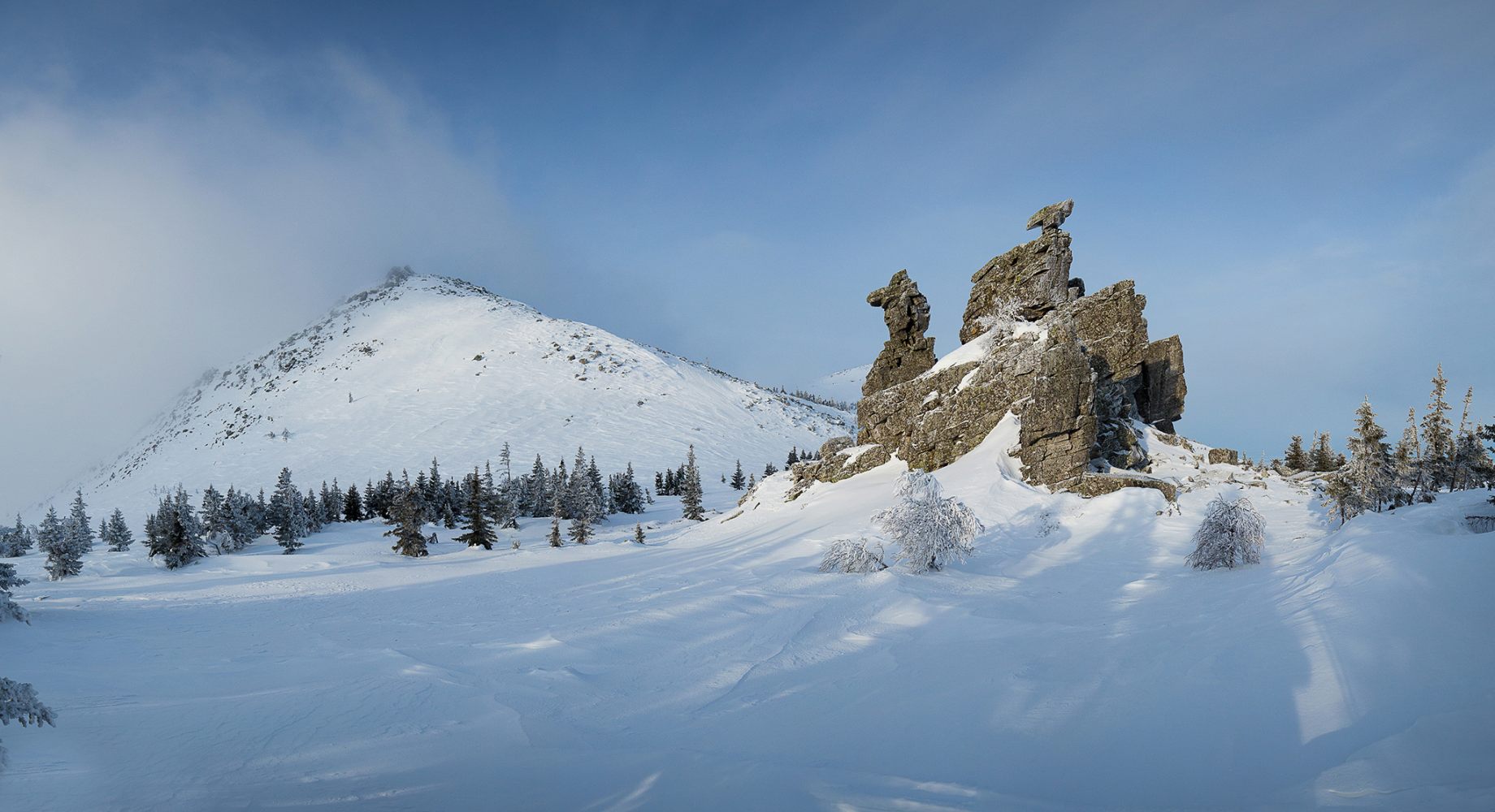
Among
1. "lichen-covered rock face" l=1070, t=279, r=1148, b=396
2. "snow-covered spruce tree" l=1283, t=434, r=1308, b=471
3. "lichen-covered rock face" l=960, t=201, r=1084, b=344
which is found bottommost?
"snow-covered spruce tree" l=1283, t=434, r=1308, b=471

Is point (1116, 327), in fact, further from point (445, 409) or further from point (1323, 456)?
point (445, 409)

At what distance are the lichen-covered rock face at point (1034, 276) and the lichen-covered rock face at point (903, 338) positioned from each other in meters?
3.95

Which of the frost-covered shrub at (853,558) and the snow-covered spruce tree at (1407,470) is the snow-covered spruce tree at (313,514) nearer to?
the frost-covered shrub at (853,558)

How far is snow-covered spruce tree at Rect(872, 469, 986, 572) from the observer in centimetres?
1542

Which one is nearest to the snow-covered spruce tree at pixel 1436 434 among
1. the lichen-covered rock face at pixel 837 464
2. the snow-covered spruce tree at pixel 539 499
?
the lichen-covered rock face at pixel 837 464

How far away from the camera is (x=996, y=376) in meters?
30.2

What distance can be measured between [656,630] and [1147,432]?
3598cm

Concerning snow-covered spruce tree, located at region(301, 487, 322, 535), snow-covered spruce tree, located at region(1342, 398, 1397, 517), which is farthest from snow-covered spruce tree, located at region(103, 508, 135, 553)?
snow-covered spruce tree, located at region(1342, 398, 1397, 517)

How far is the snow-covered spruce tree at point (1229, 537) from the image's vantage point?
13.7 metres

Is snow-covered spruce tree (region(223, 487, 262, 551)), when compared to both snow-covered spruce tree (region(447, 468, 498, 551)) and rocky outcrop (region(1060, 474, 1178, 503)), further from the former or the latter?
rocky outcrop (region(1060, 474, 1178, 503))

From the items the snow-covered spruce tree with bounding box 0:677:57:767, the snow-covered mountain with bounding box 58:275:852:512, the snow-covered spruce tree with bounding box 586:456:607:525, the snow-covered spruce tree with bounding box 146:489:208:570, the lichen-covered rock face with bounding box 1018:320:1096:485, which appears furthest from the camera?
the snow-covered mountain with bounding box 58:275:852:512

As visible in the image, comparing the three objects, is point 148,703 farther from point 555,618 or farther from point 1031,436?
point 1031,436

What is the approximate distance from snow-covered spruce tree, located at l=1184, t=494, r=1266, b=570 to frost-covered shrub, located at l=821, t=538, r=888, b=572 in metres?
7.73

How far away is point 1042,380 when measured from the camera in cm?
2653
